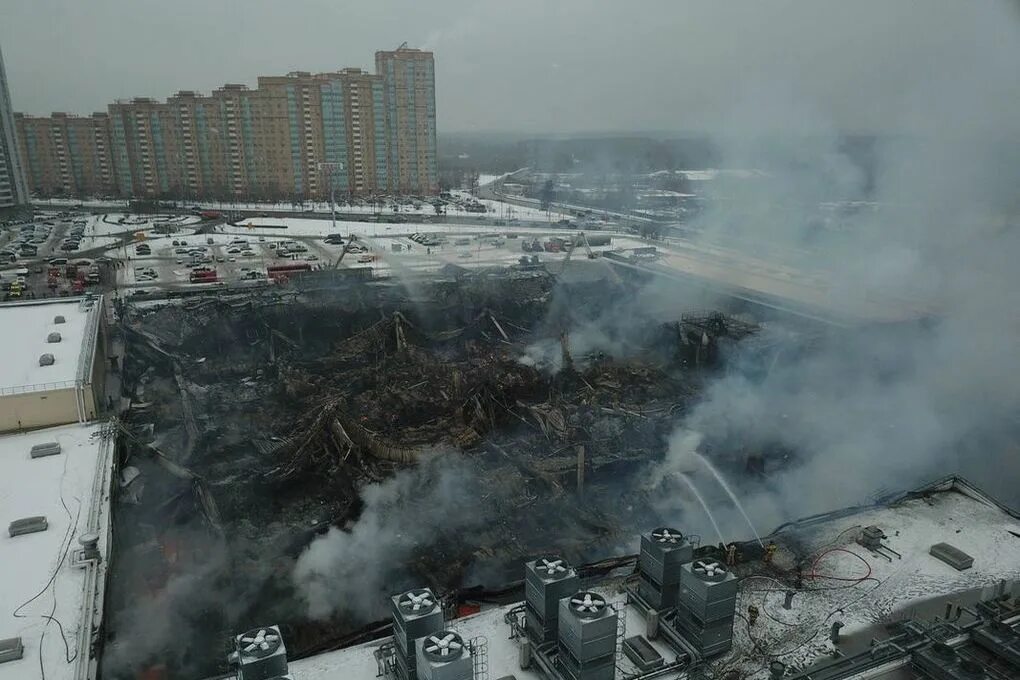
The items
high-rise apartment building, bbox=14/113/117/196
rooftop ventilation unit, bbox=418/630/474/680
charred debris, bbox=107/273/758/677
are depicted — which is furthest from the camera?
high-rise apartment building, bbox=14/113/117/196

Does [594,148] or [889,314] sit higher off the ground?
[594,148]

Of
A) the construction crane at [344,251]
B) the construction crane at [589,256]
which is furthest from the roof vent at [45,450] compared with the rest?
the construction crane at [589,256]

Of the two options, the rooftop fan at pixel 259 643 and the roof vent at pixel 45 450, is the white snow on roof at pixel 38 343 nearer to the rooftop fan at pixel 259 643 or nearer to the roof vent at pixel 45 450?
the roof vent at pixel 45 450

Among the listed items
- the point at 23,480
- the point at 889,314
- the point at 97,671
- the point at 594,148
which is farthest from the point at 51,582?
the point at 594,148

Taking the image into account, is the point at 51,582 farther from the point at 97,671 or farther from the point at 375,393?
the point at 375,393

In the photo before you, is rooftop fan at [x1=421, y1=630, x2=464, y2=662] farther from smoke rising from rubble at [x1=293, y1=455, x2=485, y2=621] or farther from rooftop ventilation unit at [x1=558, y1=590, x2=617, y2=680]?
smoke rising from rubble at [x1=293, y1=455, x2=485, y2=621]

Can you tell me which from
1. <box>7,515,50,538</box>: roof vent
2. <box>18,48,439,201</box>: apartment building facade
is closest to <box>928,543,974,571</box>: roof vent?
<box>7,515,50,538</box>: roof vent
